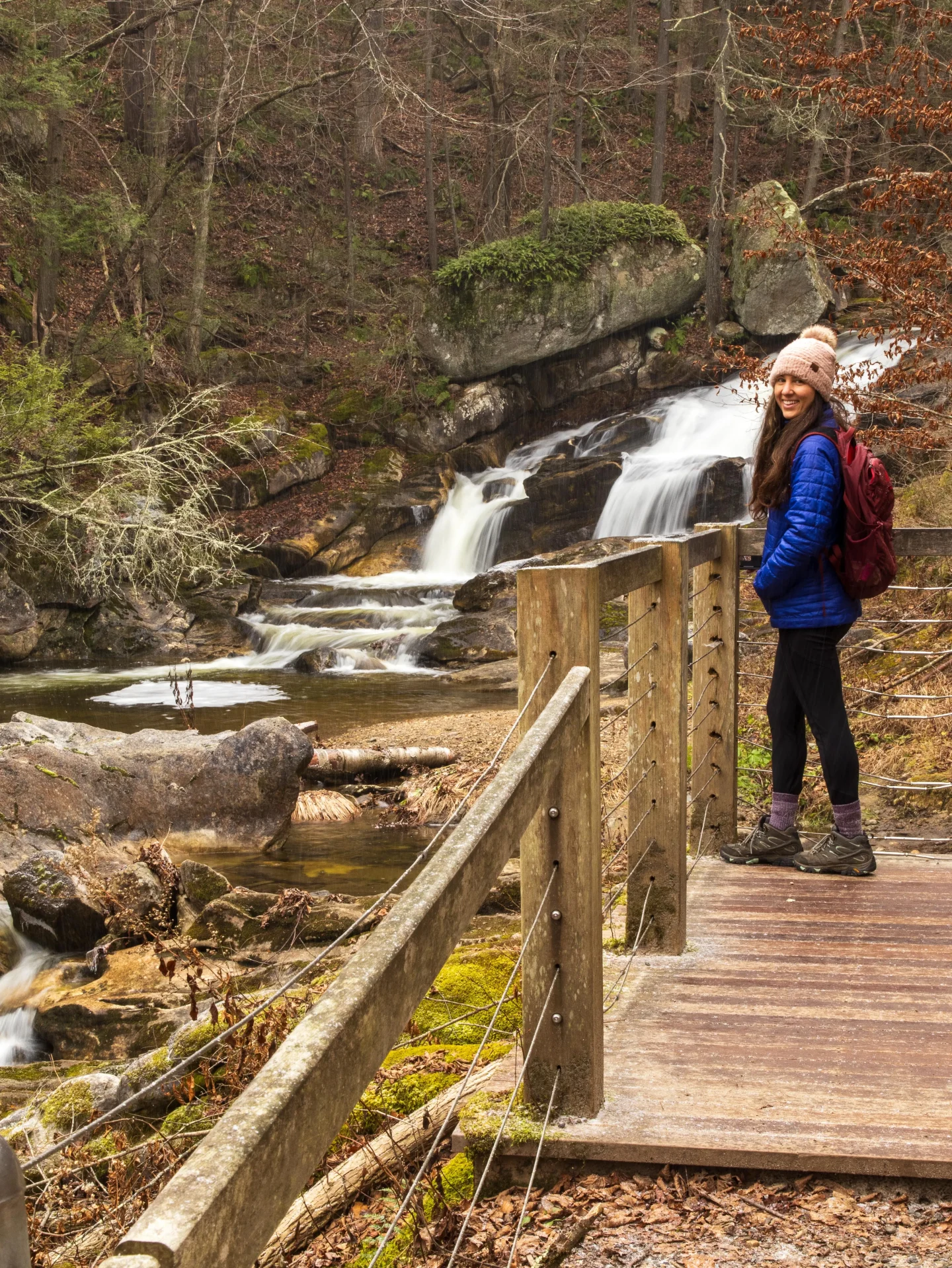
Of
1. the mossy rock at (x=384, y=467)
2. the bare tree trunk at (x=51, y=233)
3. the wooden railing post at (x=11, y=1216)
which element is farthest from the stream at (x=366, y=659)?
the bare tree trunk at (x=51, y=233)

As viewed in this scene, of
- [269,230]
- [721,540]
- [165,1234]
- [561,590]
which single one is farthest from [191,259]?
[165,1234]

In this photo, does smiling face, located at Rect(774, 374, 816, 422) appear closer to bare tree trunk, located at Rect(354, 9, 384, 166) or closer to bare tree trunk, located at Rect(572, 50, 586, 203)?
bare tree trunk, located at Rect(572, 50, 586, 203)

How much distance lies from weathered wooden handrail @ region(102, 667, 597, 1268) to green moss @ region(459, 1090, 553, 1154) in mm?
1145

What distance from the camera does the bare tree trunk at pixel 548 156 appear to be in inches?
995

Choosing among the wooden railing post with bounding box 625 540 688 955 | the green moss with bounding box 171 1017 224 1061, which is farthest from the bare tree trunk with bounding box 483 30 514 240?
the wooden railing post with bounding box 625 540 688 955

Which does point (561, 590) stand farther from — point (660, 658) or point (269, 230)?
point (269, 230)

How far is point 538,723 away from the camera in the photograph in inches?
99.0

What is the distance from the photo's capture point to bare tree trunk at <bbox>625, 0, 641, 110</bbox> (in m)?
30.9

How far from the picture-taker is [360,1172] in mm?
3293

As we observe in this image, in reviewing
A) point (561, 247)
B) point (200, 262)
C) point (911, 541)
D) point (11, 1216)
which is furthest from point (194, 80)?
point (11, 1216)

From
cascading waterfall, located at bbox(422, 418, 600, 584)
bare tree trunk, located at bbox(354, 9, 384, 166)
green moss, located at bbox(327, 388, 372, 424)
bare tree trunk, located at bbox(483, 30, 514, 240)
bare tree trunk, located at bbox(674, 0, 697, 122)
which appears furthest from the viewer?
bare tree trunk, located at bbox(674, 0, 697, 122)

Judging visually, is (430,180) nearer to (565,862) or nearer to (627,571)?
(627,571)

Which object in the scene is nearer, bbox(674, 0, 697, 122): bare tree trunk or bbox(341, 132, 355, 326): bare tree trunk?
bbox(341, 132, 355, 326): bare tree trunk

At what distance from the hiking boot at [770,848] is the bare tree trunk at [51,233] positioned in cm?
1759
